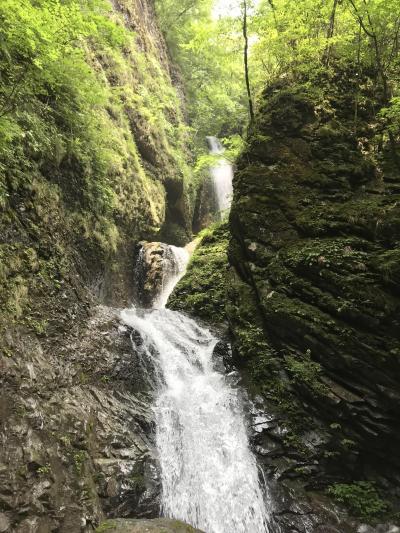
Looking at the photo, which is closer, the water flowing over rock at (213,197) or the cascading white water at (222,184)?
the water flowing over rock at (213,197)

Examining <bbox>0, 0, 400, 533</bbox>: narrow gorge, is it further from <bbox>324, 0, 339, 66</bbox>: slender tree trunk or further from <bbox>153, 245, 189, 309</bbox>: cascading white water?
<bbox>153, 245, 189, 309</bbox>: cascading white water

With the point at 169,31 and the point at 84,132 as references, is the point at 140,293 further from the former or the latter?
the point at 169,31

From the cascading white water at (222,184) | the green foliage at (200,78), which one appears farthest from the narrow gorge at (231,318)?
the green foliage at (200,78)

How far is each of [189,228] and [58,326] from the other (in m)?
12.6

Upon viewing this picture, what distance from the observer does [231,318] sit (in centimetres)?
899

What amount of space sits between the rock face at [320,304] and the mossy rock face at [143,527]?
6.68 feet

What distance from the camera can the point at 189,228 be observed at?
1898 centimetres

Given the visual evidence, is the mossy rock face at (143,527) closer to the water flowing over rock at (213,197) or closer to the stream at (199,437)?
the stream at (199,437)

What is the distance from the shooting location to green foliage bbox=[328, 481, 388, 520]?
20.1 ft

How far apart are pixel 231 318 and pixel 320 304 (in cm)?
242

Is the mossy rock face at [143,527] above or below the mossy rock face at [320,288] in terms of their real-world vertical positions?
below

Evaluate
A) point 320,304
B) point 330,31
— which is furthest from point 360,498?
point 330,31

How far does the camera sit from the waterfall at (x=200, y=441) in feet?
19.9

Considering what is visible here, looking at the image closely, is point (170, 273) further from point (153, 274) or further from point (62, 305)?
point (62, 305)
